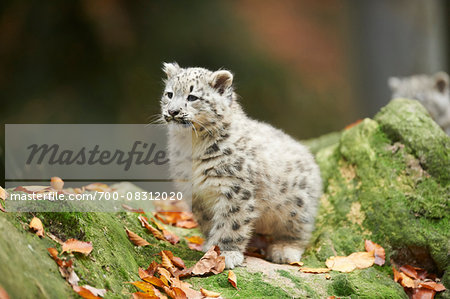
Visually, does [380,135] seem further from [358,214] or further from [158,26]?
[158,26]

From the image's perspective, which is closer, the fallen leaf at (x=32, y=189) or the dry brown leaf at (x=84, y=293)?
the dry brown leaf at (x=84, y=293)

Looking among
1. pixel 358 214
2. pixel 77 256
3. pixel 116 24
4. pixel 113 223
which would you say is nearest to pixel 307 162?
pixel 358 214

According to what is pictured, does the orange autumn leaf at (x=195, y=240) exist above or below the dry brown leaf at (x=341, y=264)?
above

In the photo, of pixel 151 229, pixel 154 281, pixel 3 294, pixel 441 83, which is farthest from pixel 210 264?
pixel 441 83

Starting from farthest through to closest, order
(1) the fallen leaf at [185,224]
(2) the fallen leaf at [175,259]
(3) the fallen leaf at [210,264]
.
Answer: (1) the fallen leaf at [185,224], (2) the fallen leaf at [175,259], (3) the fallen leaf at [210,264]

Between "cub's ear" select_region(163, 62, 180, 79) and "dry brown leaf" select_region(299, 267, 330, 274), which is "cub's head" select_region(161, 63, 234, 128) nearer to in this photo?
"cub's ear" select_region(163, 62, 180, 79)

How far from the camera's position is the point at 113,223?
448 cm

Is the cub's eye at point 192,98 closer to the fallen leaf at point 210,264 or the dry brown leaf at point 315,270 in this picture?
the fallen leaf at point 210,264

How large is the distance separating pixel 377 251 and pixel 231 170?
73.7 inches

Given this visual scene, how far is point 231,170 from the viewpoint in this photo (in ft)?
15.7

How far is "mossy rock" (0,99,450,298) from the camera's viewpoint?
3.29 meters

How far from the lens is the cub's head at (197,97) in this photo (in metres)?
4.76

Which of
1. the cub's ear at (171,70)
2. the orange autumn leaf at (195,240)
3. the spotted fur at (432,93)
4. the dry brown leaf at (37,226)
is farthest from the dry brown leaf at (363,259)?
the spotted fur at (432,93)

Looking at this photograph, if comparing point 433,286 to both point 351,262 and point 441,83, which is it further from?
point 441,83
